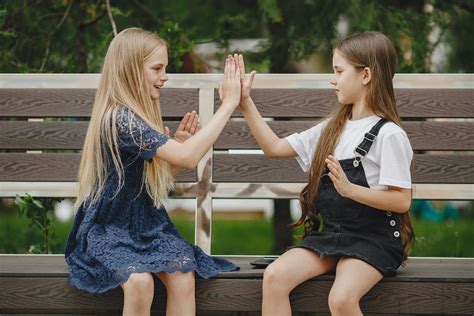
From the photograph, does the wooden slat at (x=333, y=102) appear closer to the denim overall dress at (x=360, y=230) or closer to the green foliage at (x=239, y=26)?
the denim overall dress at (x=360, y=230)

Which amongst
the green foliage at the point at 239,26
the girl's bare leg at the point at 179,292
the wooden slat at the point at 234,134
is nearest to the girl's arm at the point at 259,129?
the wooden slat at the point at 234,134

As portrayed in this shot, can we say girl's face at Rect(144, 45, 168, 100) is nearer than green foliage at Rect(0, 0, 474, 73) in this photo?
Yes

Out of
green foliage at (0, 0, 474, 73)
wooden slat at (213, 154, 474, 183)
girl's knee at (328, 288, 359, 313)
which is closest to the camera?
girl's knee at (328, 288, 359, 313)

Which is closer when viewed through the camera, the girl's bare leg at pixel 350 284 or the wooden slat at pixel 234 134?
the girl's bare leg at pixel 350 284

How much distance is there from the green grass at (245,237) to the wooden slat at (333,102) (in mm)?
1217

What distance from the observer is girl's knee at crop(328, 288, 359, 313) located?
131 inches

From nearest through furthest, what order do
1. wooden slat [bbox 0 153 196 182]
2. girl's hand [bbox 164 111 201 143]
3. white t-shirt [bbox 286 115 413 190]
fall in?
white t-shirt [bbox 286 115 413 190] → girl's hand [bbox 164 111 201 143] → wooden slat [bbox 0 153 196 182]

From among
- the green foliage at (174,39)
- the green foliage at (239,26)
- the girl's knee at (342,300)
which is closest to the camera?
the girl's knee at (342,300)

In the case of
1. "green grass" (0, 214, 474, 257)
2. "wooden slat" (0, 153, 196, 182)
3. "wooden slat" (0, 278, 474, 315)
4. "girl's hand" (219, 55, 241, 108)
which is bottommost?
"green grass" (0, 214, 474, 257)

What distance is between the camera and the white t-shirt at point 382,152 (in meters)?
3.44

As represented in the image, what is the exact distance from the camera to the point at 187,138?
3850mm

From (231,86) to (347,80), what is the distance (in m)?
0.45

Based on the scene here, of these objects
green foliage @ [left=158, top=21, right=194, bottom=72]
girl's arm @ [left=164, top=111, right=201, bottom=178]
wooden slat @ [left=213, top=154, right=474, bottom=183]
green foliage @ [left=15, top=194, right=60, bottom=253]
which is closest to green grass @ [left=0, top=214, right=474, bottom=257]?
green foliage @ [left=15, top=194, right=60, bottom=253]

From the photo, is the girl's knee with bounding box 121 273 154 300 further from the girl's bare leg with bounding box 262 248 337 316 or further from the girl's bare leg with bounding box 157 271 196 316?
the girl's bare leg with bounding box 262 248 337 316
